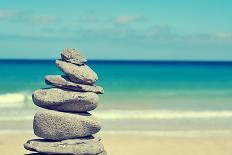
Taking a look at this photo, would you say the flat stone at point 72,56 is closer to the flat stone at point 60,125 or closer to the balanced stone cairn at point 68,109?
the balanced stone cairn at point 68,109

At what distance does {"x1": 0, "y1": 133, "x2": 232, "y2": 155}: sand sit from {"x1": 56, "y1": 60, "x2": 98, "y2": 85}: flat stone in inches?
223

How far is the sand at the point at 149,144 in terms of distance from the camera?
18.7m

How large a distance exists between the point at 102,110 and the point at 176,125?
17.4 ft

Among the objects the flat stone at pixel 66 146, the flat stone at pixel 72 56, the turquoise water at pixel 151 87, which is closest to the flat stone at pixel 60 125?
the flat stone at pixel 66 146

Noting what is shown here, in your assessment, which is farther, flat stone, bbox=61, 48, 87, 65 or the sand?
the sand

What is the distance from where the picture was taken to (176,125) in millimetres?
24453

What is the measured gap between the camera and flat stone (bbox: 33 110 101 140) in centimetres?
1299

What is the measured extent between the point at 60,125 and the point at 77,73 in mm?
1099

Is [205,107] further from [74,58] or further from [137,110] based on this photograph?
[74,58]

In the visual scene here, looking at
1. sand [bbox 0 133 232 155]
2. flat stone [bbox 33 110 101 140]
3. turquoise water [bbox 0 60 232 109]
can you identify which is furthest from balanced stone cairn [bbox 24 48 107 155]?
turquoise water [bbox 0 60 232 109]

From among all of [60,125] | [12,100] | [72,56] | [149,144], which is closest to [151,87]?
[12,100]

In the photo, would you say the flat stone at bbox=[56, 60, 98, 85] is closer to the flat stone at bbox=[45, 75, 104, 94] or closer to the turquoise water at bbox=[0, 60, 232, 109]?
the flat stone at bbox=[45, 75, 104, 94]

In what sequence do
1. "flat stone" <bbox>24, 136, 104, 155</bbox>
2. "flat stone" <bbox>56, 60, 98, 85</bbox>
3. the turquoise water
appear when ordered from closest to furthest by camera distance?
"flat stone" <bbox>56, 60, 98, 85</bbox> → "flat stone" <bbox>24, 136, 104, 155</bbox> → the turquoise water

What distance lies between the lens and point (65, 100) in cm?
1295
